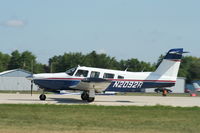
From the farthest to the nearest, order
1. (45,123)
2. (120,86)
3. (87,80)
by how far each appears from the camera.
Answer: (120,86) → (87,80) → (45,123)

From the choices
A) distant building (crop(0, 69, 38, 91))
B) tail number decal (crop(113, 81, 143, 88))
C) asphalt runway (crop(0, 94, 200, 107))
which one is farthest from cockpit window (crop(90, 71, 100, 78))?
distant building (crop(0, 69, 38, 91))

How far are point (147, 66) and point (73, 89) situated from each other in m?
82.0

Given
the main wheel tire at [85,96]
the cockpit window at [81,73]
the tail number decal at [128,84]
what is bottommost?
the main wheel tire at [85,96]

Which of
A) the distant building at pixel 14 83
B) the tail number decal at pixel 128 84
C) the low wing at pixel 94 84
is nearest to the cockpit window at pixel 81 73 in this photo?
the low wing at pixel 94 84

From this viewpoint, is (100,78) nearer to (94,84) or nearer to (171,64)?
(94,84)

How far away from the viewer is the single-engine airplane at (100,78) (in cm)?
2458

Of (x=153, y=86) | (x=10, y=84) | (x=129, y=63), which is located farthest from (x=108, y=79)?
(x=129, y=63)

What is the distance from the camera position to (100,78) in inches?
930

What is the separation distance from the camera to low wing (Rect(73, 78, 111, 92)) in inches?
927

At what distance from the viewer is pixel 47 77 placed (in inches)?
985

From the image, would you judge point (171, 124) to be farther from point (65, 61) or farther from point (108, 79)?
point (65, 61)

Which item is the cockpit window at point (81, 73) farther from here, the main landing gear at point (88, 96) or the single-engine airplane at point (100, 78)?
the main landing gear at point (88, 96)

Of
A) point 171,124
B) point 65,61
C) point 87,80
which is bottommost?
point 171,124

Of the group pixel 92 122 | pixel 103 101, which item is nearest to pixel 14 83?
pixel 103 101
